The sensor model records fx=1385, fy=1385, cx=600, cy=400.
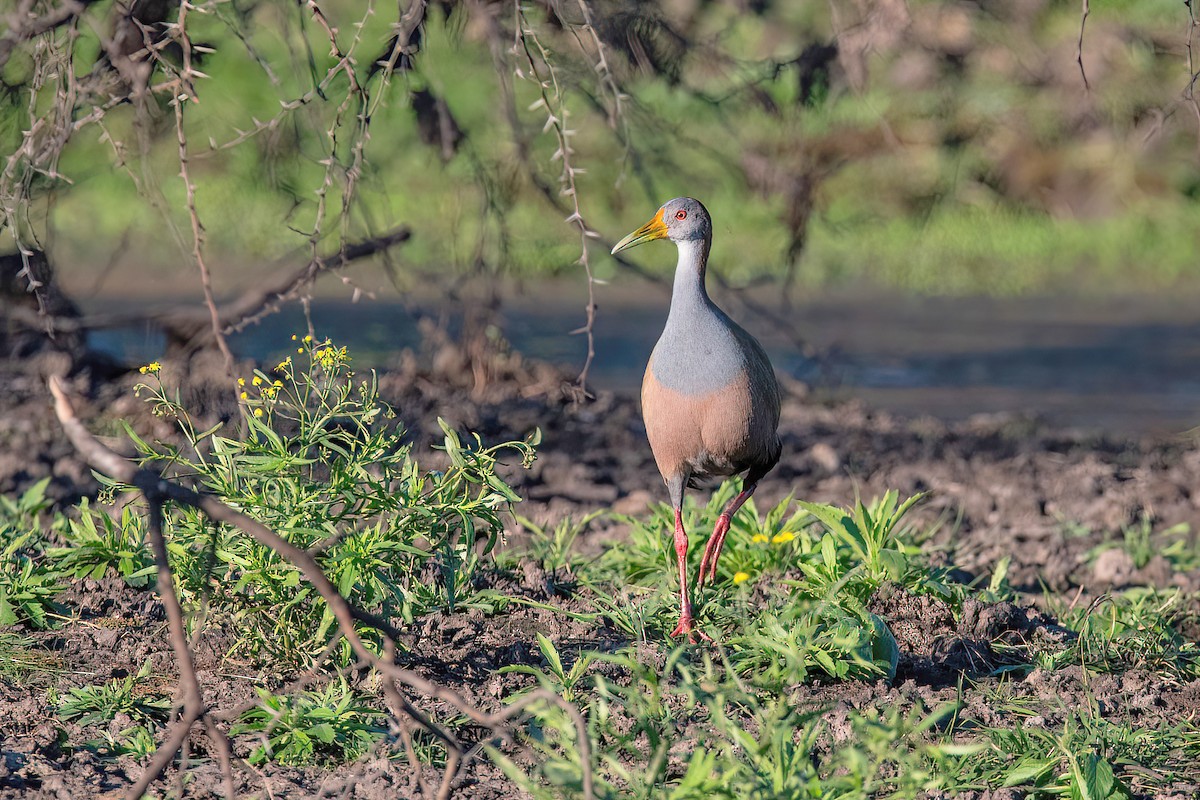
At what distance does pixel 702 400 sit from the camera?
4.07 m

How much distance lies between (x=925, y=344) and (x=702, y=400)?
6.24 meters

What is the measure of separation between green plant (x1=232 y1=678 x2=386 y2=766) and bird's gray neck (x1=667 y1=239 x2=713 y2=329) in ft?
4.99

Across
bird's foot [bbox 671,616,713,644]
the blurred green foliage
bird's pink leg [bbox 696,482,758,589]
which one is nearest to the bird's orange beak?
bird's pink leg [bbox 696,482,758,589]

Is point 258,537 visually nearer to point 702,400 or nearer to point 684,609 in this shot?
point 684,609

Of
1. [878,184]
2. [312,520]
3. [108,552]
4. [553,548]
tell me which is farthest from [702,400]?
[878,184]

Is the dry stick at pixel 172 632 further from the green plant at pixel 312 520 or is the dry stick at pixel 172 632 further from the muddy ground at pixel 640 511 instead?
the green plant at pixel 312 520

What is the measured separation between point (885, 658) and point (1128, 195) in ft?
35.7

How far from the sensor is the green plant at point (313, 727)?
10.2 ft

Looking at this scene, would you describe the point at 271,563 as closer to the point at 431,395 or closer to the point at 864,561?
Result: the point at 864,561

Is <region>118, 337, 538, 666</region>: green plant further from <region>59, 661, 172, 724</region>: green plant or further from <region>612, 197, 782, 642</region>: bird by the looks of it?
<region>612, 197, 782, 642</region>: bird

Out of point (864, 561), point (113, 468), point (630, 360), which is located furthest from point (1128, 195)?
point (113, 468)

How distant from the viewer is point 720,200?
13.2m

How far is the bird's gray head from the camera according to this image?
435 centimetres

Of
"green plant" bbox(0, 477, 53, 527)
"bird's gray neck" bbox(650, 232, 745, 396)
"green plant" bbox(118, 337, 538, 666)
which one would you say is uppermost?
"bird's gray neck" bbox(650, 232, 745, 396)
